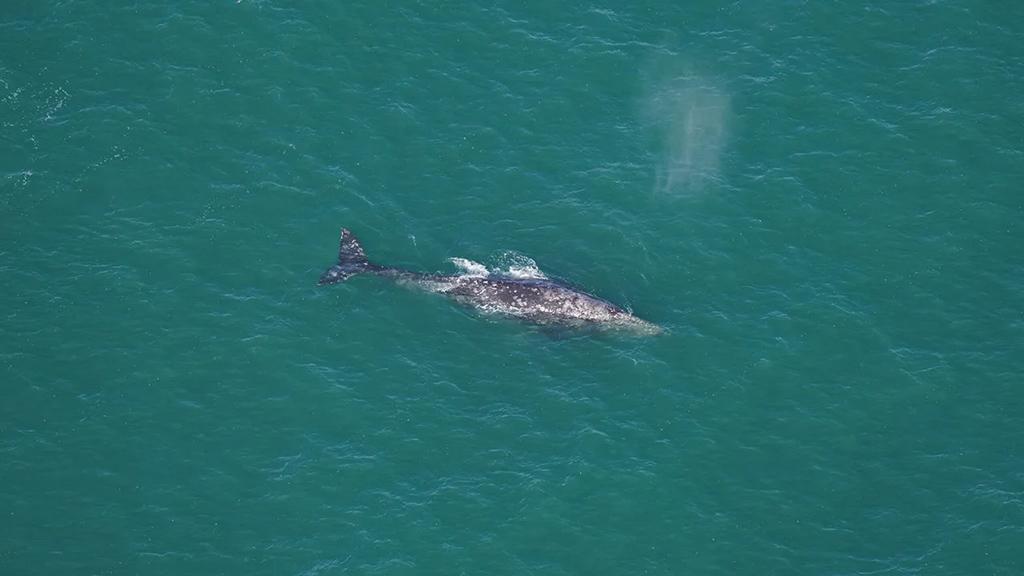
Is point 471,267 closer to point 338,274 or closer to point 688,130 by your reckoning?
point 338,274

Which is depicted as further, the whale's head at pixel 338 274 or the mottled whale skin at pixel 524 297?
the whale's head at pixel 338 274

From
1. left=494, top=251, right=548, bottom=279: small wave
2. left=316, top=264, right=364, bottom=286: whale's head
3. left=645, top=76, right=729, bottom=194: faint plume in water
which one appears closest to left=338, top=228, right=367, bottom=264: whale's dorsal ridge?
left=316, top=264, right=364, bottom=286: whale's head

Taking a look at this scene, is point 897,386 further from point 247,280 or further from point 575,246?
point 247,280

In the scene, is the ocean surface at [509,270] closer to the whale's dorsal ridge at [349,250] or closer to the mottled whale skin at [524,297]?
the whale's dorsal ridge at [349,250]

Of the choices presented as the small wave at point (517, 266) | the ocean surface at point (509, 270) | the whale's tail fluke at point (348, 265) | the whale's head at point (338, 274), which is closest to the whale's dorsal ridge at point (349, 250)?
the whale's tail fluke at point (348, 265)

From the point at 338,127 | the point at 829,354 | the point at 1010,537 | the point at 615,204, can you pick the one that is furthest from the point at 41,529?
the point at 1010,537

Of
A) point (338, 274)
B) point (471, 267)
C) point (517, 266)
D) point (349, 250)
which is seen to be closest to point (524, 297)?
point (517, 266)

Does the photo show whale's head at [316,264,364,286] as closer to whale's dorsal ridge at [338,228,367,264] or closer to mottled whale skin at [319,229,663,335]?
mottled whale skin at [319,229,663,335]
